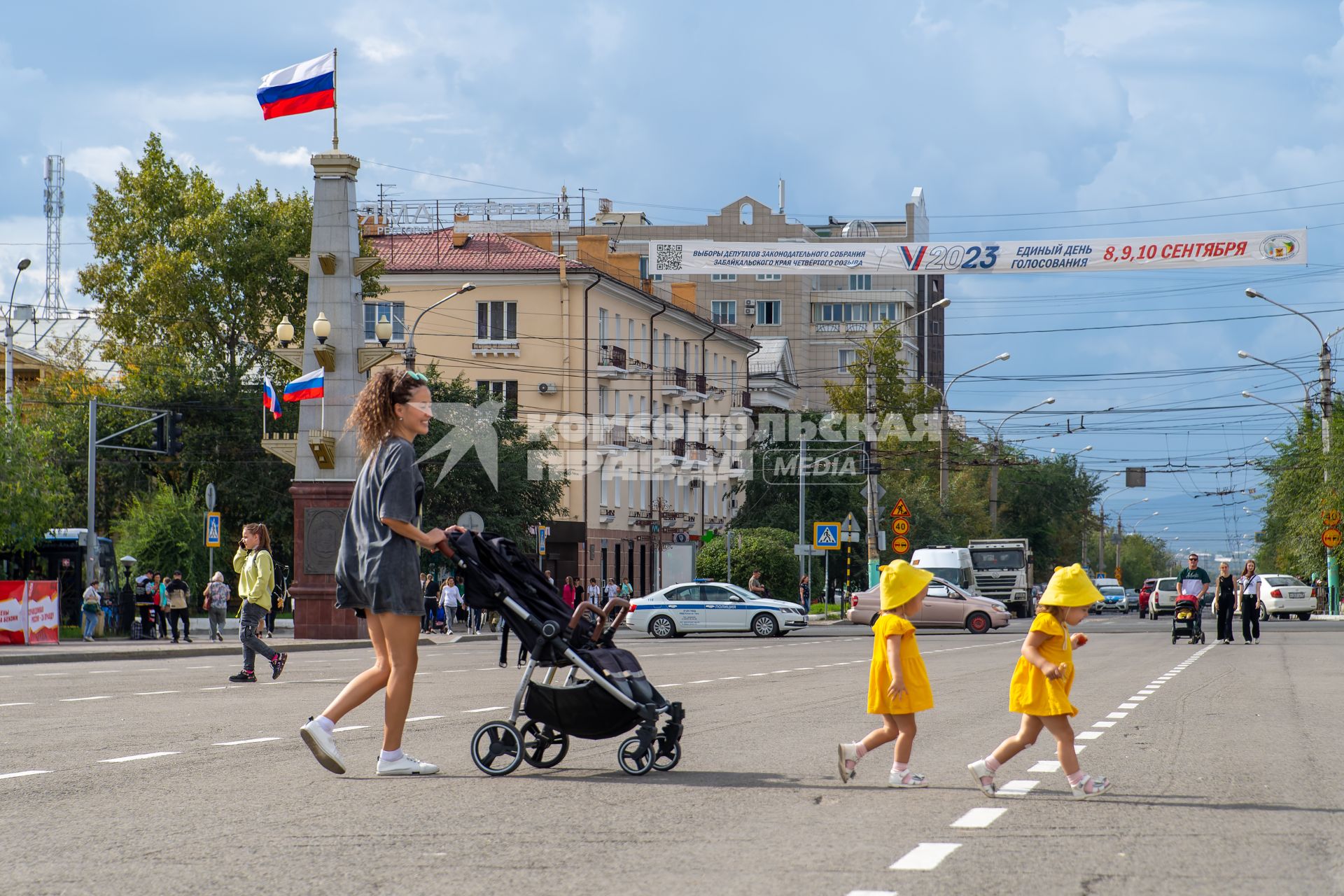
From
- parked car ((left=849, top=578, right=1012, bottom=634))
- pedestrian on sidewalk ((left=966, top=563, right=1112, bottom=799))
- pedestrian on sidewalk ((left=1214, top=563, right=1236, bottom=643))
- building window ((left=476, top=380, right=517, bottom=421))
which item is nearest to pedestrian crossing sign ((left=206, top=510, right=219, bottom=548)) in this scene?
parked car ((left=849, top=578, right=1012, bottom=634))

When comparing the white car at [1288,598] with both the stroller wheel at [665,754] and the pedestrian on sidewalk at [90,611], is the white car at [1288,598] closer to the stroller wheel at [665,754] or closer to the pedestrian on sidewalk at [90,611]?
the pedestrian on sidewalk at [90,611]

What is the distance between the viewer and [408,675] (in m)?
8.98

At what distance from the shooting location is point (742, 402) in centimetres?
8338

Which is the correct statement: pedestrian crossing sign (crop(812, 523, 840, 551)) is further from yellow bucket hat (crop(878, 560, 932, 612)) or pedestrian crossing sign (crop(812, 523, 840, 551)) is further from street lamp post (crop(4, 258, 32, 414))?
yellow bucket hat (crop(878, 560, 932, 612))

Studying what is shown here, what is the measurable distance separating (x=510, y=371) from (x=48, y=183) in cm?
4217

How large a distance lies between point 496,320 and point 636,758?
185ft

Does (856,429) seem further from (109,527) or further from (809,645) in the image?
(809,645)

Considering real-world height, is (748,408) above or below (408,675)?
above

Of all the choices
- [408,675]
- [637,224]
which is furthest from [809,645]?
[637,224]

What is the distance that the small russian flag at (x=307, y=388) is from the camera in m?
35.7

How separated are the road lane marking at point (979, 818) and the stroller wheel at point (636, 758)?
6.75ft

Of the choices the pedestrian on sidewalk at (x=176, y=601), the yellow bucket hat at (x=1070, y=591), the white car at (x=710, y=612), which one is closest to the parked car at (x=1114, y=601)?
the white car at (x=710, y=612)

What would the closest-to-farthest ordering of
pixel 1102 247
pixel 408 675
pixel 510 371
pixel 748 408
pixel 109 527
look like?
1. pixel 408 675
2. pixel 1102 247
3. pixel 109 527
4. pixel 510 371
5. pixel 748 408

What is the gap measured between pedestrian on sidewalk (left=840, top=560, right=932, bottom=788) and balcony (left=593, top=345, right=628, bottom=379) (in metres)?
56.2
